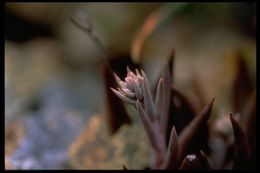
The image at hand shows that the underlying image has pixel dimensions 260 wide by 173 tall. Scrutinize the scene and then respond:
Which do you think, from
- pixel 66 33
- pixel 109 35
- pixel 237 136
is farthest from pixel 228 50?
pixel 237 136

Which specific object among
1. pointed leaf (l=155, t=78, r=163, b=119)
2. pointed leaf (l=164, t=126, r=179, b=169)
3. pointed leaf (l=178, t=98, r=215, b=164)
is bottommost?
pointed leaf (l=164, t=126, r=179, b=169)

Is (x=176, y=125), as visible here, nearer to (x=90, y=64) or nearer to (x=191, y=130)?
(x=191, y=130)

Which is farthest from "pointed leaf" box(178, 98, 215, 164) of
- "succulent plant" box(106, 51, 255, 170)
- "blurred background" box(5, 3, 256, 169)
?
"blurred background" box(5, 3, 256, 169)

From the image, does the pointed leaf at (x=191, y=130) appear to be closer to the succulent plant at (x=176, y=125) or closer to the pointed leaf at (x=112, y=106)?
the succulent plant at (x=176, y=125)

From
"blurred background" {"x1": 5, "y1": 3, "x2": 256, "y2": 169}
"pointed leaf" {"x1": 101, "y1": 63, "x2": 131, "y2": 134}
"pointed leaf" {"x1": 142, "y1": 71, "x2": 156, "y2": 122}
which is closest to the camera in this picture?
"pointed leaf" {"x1": 142, "y1": 71, "x2": 156, "y2": 122}

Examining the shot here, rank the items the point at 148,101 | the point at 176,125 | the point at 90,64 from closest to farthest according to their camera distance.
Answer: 1. the point at 148,101
2. the point at 176,125
3. the point at 90,64

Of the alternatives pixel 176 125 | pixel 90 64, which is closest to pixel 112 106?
pixel 176 125

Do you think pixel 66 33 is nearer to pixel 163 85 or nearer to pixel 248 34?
pixel 248 34

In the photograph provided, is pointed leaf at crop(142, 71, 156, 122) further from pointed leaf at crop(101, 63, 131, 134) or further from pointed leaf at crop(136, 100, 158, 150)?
pointed leaf at crop(101, 63, 131, 134)

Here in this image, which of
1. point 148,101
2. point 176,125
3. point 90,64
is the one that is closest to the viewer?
point 148,101
